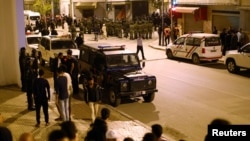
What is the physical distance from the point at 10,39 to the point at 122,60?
17.9 ft

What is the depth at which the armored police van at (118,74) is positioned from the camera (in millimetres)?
15047

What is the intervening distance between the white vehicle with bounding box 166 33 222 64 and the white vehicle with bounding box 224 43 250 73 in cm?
192

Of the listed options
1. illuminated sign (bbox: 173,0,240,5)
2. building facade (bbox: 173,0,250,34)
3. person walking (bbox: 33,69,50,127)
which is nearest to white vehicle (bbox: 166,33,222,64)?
building facade (bbox: 173,0,250,34)

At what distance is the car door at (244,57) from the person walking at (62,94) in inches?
428

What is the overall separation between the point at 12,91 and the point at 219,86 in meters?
8.25

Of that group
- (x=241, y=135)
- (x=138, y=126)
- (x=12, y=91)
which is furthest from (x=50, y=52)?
(x=241, y=135)

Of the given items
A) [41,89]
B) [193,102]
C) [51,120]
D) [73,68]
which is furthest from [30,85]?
[193,102]

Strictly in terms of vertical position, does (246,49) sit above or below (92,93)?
above

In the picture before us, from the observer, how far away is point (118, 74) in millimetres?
15633

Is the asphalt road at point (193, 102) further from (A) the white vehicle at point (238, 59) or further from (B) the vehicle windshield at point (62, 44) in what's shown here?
(B) the vehicle windshield at point (62, 44)

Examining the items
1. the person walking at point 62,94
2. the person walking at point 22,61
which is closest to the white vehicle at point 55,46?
the person walking at point 22,61

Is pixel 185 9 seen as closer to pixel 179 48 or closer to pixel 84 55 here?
pixel 179 48

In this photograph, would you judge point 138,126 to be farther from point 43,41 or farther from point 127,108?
point 43,41

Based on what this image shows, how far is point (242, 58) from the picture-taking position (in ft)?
68.0
